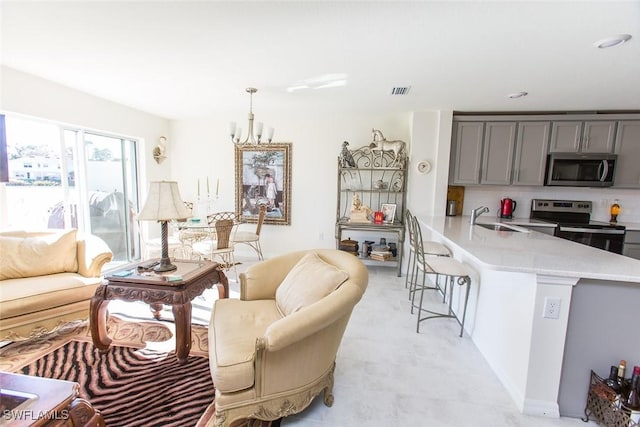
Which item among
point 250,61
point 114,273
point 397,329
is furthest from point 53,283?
point 397,329

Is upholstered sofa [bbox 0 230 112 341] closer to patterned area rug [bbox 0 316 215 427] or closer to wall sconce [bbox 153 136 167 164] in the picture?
patterned area rug [bbox 0 316 215 427]

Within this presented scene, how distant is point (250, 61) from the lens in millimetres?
2551

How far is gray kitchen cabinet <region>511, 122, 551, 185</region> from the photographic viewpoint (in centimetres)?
391

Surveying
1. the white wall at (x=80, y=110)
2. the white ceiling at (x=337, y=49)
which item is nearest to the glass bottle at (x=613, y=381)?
the white ceiling at (x=337, y=49)

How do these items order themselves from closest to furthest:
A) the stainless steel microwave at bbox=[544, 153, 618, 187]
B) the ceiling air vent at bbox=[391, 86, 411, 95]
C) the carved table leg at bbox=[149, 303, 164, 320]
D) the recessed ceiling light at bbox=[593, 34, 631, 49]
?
the recessed ceiling light at bbox=[593, 34, 631, 49] → the carved table leg at bbox=[149, 303, 164, 320] → the ceiling air vent at bbox=[391, 86, 411, 95] → the stainless steel microwave at bbox=[544, 153, 618, 187]

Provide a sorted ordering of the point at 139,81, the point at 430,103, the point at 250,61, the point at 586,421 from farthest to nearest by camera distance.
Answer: the point at 430,103, the point at 139,81, the point at 250,61, the point at 586,421

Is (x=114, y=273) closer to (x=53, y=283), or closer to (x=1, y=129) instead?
(x=53, y=283)

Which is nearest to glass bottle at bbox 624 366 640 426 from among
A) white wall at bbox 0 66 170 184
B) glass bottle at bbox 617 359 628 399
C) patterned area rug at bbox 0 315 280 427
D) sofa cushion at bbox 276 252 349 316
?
glass bottle at bbox 617 359 628 399

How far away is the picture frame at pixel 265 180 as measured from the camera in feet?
15.8

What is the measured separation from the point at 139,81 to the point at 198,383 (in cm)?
306

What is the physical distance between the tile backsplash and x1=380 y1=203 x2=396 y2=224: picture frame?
3.71 ft

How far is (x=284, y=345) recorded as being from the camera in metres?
1.35

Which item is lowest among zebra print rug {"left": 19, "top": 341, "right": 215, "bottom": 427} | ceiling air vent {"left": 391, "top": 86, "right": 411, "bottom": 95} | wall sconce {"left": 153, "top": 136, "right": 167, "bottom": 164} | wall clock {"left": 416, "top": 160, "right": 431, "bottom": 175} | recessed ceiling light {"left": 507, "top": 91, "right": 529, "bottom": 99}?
zebra print rug {"left": 19, "top": 341, "right": 215, "bottom": 427}

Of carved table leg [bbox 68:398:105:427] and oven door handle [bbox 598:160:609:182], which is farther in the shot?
oven door handle [bbox 598:160:609:182]
